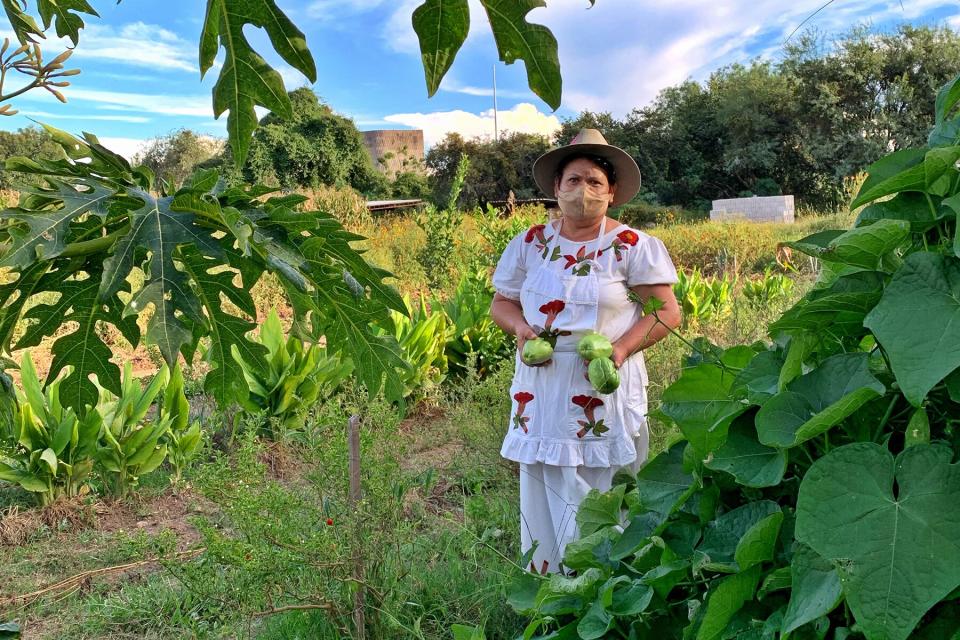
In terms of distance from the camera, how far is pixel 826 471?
0.61 metres

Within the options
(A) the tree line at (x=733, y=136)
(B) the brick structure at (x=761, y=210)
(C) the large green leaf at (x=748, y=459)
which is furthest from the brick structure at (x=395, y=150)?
(C) the large green leaf at (x=748, y=459)

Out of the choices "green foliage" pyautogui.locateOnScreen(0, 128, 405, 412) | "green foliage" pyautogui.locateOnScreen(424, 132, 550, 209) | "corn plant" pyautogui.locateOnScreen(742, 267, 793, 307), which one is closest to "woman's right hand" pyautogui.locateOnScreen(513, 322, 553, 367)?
"green foliage" pyautogui.locateOnScreen(0, 128, 405, 412)

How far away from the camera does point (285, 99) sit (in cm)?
84

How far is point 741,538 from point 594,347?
73.2 inches

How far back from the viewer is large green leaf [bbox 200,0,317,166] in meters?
0.76

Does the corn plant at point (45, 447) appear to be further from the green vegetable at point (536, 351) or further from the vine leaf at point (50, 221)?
the vine leaf at point (50, 221)

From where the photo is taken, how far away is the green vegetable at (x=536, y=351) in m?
2.64

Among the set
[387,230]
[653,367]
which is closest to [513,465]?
[653,367]

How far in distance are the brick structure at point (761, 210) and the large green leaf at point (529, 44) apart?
21.1m

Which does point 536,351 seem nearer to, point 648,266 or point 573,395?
point 573,395

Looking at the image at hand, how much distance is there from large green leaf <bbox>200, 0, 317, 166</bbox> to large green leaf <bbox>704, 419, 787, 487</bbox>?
1.81 feet

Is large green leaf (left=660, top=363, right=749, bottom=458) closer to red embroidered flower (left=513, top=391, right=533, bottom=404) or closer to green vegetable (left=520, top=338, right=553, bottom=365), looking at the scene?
green vegetable (left=520, top=338, right=553, bottom=365)

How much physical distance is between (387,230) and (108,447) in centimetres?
1169

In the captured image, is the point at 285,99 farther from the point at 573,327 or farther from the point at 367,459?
the point at 573,327
